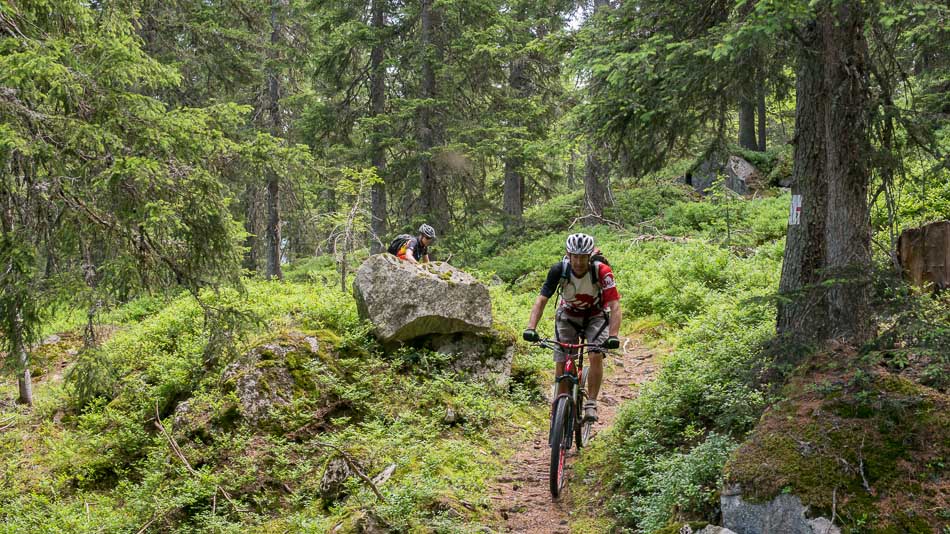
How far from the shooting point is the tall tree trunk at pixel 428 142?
690 inches

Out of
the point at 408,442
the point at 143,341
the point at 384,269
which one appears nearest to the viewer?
the point at 408,442

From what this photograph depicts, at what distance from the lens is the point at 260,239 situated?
22172mm

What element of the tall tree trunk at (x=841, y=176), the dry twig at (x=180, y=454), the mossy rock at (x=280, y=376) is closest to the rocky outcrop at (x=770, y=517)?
the tall tree trunk at (x=841, y=176)

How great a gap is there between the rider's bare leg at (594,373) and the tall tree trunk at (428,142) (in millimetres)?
11550

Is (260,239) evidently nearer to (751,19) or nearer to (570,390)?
(570,390)

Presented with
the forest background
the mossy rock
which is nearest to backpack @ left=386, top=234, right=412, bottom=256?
the forest background

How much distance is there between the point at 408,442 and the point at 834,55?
584cm

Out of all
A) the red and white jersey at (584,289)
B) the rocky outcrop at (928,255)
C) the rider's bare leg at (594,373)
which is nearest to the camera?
the red and white jersey at (584,289)

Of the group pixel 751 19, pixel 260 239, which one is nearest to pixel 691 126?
pixel 751 19

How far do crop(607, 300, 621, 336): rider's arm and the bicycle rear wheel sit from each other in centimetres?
81

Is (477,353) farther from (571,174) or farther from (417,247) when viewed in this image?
(571,174)

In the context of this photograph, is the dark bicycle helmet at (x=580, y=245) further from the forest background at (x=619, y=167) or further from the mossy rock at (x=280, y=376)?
the mossy rock at (x=280, y=376)

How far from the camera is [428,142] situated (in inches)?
712

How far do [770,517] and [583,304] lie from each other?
120 inches
